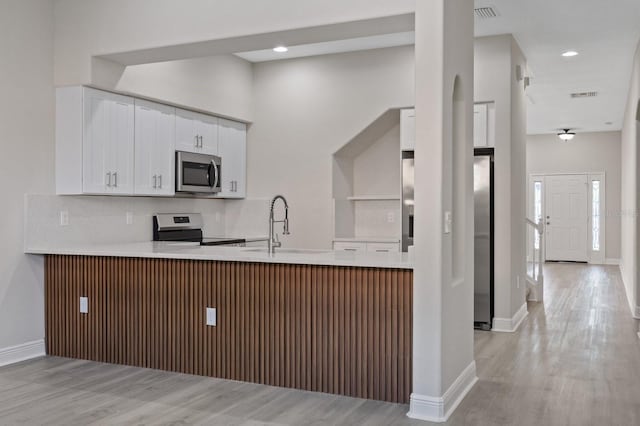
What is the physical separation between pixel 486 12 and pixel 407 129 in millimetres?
1387

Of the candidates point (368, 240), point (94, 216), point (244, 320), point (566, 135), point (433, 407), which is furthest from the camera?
point (566, 135)

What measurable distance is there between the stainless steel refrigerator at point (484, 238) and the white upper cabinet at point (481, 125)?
0.10 meters

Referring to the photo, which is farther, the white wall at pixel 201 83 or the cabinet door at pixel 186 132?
the cabinet door at pixel 186 132

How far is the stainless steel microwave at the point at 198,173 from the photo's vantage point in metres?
Answer: 5.71

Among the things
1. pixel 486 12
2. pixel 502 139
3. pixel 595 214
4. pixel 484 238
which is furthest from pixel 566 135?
pixel 486 12

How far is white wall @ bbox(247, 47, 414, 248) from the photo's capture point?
20.3 ft

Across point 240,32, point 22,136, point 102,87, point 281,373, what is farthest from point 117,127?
point 281,373

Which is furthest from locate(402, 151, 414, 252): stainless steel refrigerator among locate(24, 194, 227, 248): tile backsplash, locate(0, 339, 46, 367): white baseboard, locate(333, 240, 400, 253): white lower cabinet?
locate(0, 339, 46, 367): white baseboard

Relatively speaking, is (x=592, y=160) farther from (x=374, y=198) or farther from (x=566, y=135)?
(x=374, y=198)

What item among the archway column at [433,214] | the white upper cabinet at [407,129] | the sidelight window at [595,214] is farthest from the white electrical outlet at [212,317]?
the sidelight window at [595,214]

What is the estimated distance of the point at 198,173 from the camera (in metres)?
5.94

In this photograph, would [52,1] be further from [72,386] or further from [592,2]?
[592,2]

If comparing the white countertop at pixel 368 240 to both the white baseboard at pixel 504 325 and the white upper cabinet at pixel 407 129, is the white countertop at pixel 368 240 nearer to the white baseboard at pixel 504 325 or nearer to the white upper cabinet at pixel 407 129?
the white upper cabinet at pixel 407 129

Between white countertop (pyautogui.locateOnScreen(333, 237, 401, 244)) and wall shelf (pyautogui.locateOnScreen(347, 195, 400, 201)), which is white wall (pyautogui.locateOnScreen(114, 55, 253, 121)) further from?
white countertop (pyautogui.locateOnScreen(333, 237, 401, 244))
